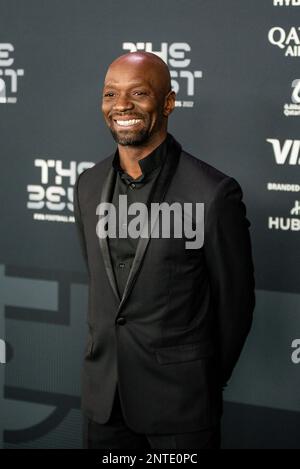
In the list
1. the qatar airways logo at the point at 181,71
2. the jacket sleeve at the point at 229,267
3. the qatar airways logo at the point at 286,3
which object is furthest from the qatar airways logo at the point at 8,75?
the jacket sleeve at the point at 229,267

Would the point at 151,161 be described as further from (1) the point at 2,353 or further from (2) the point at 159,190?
Answer: (1) the point at 2,353

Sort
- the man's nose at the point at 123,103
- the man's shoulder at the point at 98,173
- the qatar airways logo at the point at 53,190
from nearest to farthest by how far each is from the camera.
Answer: the man's nose at the point at 123,103, the man's shoulder at the point at 98,173, the qatar airways logo at the point at 53,190

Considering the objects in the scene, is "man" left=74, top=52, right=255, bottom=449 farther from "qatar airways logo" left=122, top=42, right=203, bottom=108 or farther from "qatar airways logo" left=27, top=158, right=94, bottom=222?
"qatar airways logo" left=27, top=158, right=94, bottom=222

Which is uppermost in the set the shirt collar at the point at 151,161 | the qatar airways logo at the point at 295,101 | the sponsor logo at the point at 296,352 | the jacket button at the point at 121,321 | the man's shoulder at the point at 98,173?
the qatar airways logo at the point at 295,101

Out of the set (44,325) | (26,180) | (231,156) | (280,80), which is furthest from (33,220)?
(280,80)

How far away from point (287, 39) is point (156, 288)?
1.09 metres

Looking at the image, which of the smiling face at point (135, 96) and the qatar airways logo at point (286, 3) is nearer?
the smiling face at point (135, 96)

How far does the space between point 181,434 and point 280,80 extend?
4.13 ft

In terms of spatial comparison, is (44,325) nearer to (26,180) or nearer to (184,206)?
(26,180)

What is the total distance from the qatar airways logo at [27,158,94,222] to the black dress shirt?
907mm

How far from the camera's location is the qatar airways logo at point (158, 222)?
2.16 metres

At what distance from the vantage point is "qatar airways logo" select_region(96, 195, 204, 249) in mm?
2162

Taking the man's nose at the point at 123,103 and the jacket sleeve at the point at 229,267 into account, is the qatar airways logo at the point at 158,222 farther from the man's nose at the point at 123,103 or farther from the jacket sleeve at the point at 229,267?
the man's nose at the point at 123,103

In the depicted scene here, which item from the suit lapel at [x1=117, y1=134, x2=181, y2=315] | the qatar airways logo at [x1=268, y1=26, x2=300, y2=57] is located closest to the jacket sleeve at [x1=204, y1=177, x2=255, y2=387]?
the suit lapel at [x1=117, y1=134, x2=181, y2=315]
